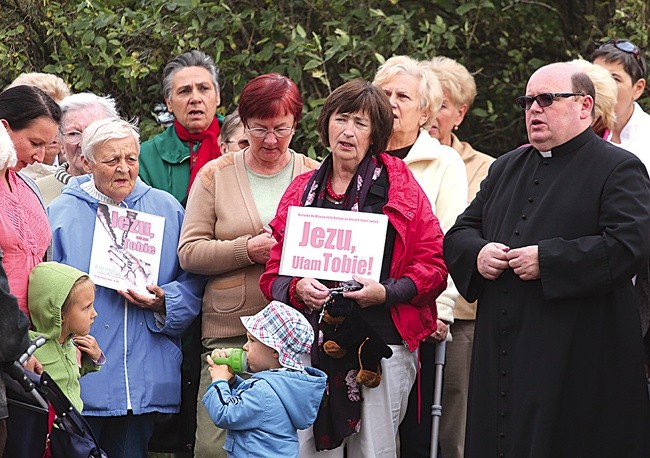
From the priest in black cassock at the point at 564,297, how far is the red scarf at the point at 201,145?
6.91 ft

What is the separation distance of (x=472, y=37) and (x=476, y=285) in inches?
151

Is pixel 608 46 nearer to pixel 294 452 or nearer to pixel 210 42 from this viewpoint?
pixel 210 42

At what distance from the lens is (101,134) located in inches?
264

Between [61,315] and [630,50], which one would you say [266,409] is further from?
[630,50]

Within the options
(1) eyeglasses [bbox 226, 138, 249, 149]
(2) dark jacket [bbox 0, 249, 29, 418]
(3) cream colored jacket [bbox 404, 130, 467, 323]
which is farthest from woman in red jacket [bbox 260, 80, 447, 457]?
(2) dark jacket [bbox 0, 249, 29, 418]

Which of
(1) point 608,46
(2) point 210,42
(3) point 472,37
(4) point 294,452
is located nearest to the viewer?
(4) point 294,452

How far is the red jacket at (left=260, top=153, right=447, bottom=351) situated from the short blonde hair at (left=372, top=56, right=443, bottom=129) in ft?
2.98

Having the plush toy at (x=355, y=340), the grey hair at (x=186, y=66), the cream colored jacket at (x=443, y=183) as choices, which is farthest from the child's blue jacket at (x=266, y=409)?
the grey hair at (x=186, y=66)

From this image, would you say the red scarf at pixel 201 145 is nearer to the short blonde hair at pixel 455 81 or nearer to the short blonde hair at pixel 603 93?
the short blonde hair at pixel 455 81

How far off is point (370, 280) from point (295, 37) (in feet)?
10.6

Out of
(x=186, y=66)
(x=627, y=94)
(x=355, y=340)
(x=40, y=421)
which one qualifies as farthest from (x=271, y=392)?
(x=627, y=94)

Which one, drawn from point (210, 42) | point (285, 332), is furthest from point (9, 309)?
point (210, 42)

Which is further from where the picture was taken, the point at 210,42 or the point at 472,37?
the point at 472,37

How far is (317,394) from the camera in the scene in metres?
5.82
